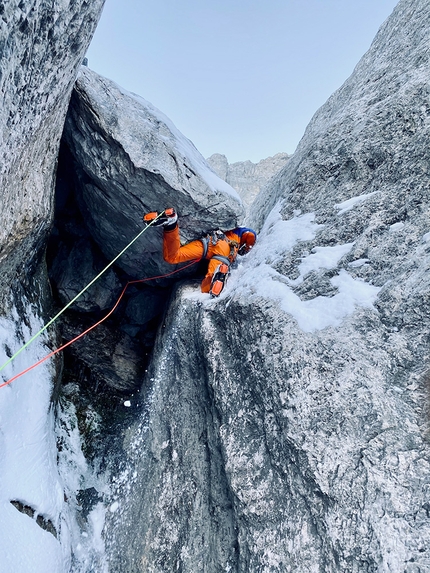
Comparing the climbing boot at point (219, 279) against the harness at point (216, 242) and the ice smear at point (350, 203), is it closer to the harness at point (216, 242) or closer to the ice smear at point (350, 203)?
the harness at point (216, 242)

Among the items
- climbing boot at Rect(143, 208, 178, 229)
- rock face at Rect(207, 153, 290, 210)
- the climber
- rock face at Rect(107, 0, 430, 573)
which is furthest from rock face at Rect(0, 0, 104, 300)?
rock face at Rect(207, 153, 290, 210)

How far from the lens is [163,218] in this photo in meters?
5.73

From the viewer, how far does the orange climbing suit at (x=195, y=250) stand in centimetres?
614

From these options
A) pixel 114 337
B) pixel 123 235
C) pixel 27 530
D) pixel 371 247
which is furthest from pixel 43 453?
pixel 371 247

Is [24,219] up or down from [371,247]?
up

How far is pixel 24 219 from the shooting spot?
172 inches

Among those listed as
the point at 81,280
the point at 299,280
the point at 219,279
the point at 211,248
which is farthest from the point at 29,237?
the point at 299,280

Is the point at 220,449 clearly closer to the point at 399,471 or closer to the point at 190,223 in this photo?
the point at 399,471

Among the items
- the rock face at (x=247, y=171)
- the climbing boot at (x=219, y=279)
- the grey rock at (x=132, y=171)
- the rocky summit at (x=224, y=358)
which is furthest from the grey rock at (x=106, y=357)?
the rock face at (x=247, y=171)

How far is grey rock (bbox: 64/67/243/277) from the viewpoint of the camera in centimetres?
558

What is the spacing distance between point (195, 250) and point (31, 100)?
368cm

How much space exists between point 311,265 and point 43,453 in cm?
452

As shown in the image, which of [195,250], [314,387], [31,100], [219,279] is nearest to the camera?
[314,387]

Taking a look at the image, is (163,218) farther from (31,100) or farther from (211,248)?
(31,100)
